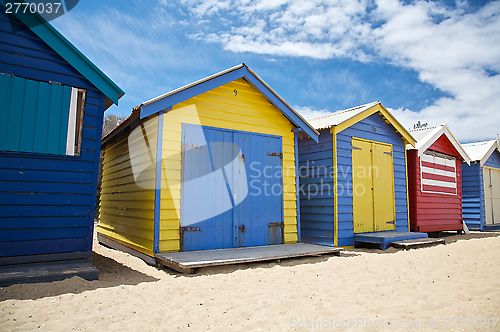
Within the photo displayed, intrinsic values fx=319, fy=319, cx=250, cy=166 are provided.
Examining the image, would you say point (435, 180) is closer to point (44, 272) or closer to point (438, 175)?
point (438, 175)

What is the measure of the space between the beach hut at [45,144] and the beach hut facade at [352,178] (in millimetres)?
5429

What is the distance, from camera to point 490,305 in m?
3.52

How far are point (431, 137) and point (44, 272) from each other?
38.5ft

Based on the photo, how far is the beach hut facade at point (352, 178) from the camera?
26.6ft

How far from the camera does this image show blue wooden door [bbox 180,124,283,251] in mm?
6047

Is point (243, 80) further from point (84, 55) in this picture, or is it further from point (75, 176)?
point (75, 176)

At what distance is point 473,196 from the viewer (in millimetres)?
14367

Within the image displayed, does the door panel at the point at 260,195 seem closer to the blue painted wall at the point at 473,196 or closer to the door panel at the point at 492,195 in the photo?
the blue painted wall at the point at 473,196

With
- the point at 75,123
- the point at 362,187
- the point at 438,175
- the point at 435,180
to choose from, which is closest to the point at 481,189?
the point at 438,175

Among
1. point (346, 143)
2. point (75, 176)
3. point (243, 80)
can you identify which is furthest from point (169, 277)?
point (346, 143)

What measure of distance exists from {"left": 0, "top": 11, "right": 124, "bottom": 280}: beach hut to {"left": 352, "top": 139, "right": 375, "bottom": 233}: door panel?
6.29 meters

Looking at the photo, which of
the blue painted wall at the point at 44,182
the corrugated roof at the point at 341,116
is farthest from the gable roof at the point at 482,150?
the blue painted wall at the point at 44,182

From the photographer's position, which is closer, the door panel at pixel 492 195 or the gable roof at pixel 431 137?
the gable roof at pixel 431 137

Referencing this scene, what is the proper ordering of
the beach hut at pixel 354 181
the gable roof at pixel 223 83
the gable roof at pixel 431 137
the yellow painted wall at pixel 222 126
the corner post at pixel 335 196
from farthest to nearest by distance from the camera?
the gable roof at pixel 431 137, the beach hut at pixel 354 181, the corner post at pixel 335 196, the yellow painted wall at pixel 222 126, the gable roof at pixel 223 83
